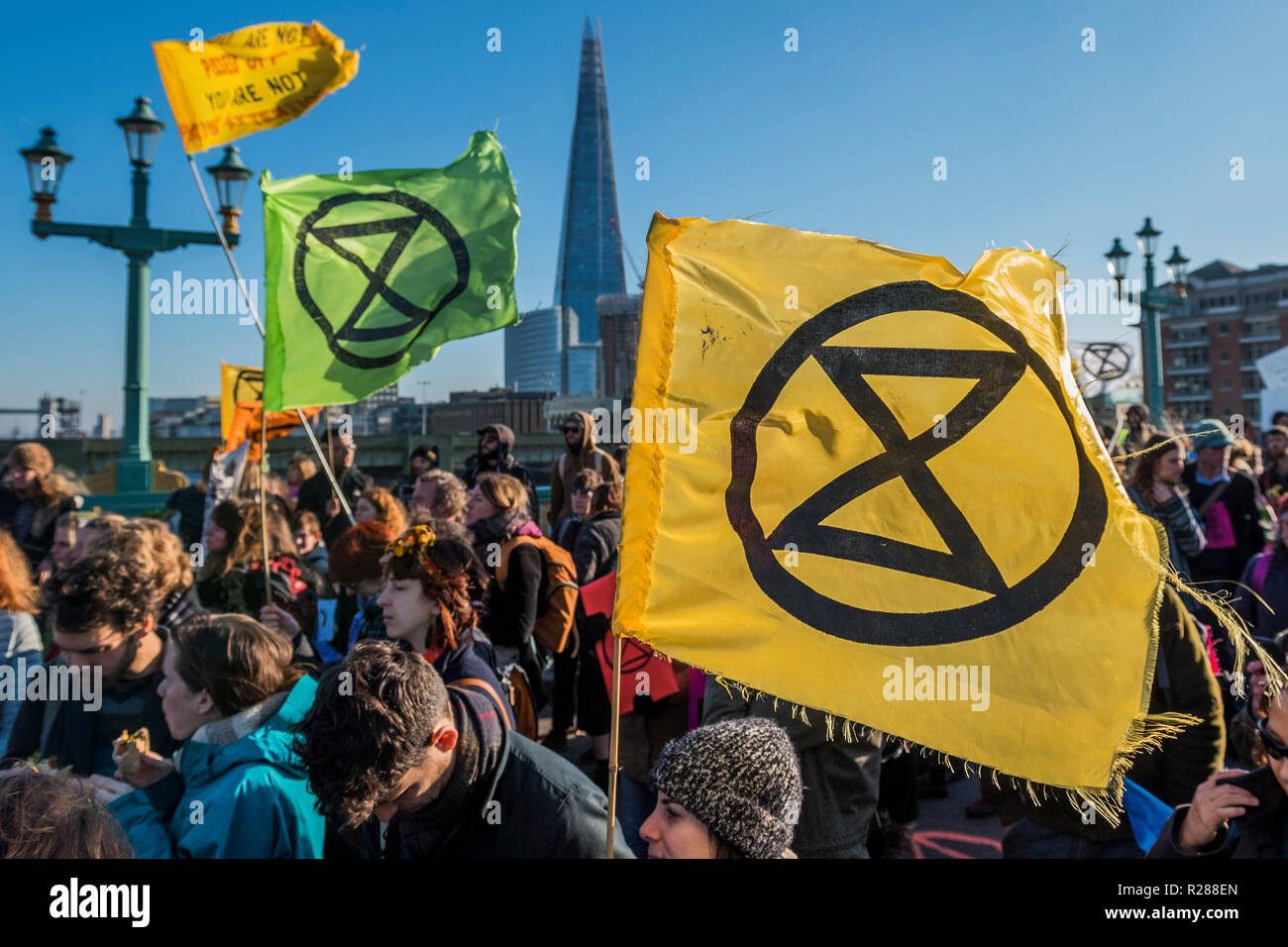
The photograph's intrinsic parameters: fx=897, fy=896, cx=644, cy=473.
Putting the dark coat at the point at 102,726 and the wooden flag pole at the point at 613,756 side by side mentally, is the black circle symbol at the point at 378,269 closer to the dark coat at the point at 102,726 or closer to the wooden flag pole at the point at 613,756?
the dark coat at the point at 102,726

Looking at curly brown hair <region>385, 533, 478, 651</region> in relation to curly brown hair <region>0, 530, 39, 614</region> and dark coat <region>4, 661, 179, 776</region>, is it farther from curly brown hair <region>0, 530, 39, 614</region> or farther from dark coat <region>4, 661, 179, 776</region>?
curly brown hair <region>0, 530, 39, 614</region>

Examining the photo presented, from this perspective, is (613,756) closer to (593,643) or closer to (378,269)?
(593,643)

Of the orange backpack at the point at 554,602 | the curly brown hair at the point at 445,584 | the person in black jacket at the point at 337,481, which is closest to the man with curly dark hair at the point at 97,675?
the curly brown hair at the point at 445,584

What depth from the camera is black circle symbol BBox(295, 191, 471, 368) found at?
495cm

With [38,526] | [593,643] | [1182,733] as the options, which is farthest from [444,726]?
[38,526]

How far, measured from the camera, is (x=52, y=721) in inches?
121

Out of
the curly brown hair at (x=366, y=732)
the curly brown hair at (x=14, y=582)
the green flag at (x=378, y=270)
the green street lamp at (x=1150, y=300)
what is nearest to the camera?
the curly brown hair at (x=366, y=732)

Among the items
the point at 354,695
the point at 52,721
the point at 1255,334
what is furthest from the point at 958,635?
the point at 1255,334

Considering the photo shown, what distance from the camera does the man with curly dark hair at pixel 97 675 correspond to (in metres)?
3.04

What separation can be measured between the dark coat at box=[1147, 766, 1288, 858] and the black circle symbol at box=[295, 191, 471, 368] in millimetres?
4299

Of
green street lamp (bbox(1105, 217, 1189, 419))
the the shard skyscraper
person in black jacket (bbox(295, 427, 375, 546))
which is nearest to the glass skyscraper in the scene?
the the shard skyscraper

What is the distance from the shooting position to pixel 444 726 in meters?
2.17

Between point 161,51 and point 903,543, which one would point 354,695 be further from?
point 161,51

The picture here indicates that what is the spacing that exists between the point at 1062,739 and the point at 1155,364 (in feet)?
51.2
